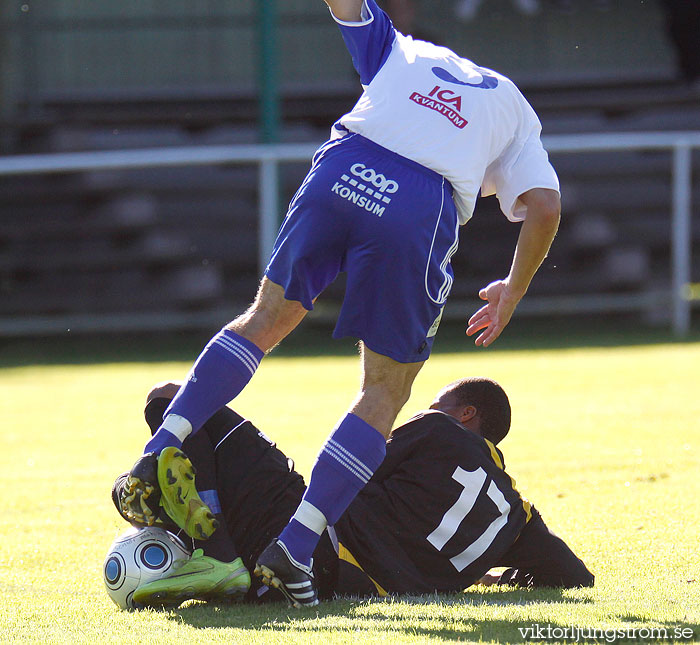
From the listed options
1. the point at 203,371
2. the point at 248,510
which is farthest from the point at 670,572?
the point at 203,371

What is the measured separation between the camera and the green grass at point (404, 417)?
2.81 meters

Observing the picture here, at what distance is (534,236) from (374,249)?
20.3 inches

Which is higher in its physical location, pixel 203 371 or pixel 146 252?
pixel 203 371

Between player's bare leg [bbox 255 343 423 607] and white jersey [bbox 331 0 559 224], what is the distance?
567 mm

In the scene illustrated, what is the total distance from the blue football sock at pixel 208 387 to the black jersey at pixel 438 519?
454 mm

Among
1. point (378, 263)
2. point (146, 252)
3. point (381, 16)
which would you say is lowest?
point (146, 252)

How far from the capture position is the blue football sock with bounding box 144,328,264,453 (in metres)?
3.09

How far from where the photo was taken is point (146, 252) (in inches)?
479

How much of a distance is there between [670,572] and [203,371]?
1357mm

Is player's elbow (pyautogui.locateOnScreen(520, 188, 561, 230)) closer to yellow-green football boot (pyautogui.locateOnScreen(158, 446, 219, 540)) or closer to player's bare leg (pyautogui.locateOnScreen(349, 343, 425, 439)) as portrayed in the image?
player's bare leg (pyautogui.locateOnScreen(349, 343, 425, 439))

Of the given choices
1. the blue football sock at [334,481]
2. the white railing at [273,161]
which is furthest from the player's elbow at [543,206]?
the white railing at [273,161]

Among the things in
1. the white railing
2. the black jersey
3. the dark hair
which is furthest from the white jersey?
the white railing

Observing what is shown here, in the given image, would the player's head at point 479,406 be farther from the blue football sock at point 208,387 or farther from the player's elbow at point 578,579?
the blue football sock at point 208,387

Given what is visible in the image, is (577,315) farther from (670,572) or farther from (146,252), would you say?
(670,572)
